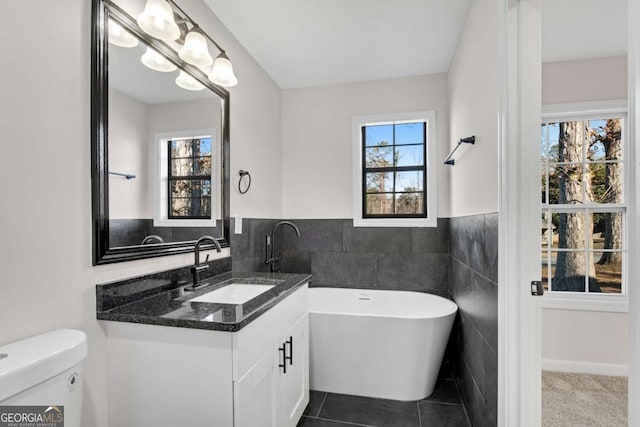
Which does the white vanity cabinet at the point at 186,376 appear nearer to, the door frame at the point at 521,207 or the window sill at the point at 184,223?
the window sill at the point at 184,223

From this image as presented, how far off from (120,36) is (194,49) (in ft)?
1.18

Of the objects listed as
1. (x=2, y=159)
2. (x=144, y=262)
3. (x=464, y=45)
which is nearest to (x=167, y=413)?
(x=144, y=262)

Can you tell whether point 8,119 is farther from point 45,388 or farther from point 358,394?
point 358,394

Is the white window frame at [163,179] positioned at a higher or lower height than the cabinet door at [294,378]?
higher

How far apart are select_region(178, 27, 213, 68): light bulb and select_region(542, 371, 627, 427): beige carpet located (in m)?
2.98

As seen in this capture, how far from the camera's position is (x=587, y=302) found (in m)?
2.52

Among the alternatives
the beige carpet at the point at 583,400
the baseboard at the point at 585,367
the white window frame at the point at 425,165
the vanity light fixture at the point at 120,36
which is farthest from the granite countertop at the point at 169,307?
the baseboard at the point at 585,367

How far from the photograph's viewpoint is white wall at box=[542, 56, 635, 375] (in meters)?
2.48

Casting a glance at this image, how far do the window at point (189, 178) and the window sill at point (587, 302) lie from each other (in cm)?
279

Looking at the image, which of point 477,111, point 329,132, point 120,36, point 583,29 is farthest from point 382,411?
point 583,29

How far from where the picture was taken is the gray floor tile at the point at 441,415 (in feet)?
6.40

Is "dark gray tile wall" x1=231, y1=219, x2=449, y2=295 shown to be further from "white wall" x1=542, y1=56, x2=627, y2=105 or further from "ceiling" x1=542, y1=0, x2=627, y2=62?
"ceiling" x1=542, y1=0, x2=627, y2=62

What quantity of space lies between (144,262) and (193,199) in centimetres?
48

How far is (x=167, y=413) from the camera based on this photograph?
120cm
